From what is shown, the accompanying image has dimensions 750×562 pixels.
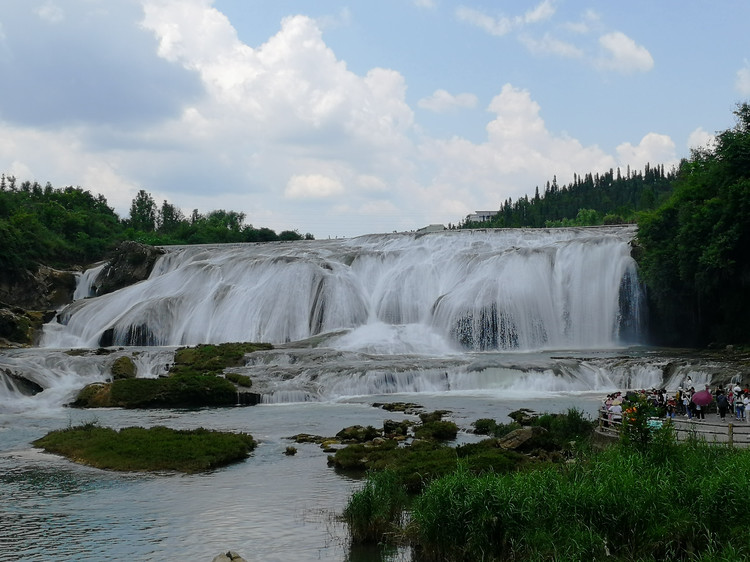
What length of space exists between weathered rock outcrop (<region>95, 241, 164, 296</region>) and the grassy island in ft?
146

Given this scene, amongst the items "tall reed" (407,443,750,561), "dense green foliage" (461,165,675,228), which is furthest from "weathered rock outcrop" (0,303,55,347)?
"dense green foliage" (461,165,675,228)

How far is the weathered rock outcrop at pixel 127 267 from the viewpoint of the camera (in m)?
69.2

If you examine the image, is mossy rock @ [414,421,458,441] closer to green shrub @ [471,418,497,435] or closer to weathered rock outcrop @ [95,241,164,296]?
green shrub @ [471,418,497,435]

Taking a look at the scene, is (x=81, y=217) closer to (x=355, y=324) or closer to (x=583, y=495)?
(x=355, y=324)

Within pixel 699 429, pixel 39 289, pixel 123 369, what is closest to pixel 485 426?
pixel 699 429

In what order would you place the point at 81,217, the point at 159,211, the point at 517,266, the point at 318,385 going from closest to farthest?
the point at 318,385
the point at 517,266
the point at 81,217
the point at 159,211

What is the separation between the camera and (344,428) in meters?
26.7

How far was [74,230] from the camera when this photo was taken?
9356 cm

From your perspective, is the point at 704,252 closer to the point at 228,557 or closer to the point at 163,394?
the point at 163,394

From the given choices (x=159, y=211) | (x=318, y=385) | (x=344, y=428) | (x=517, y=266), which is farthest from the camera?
(x=159, y=211)

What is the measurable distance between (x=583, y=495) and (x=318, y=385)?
24.2 metres

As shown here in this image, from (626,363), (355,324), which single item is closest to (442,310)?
(355,324)

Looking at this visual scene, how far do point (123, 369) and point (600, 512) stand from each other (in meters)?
32.1

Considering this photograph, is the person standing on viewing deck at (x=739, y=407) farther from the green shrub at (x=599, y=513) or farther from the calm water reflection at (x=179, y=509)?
the green shrub at (x=599, y=513)
